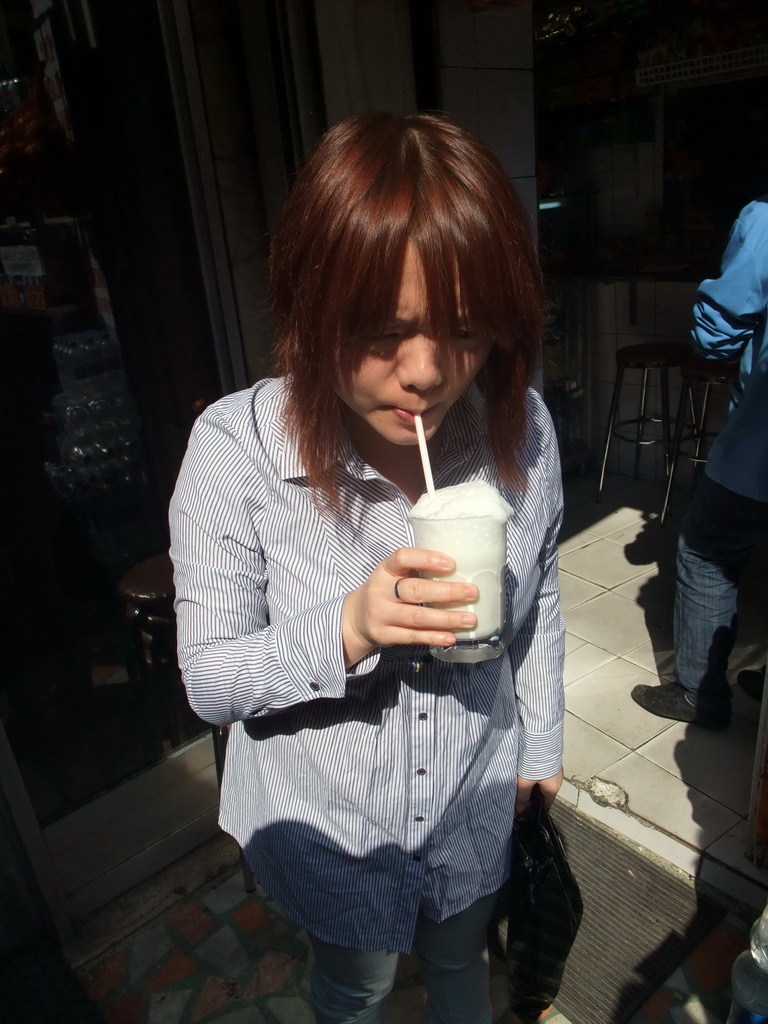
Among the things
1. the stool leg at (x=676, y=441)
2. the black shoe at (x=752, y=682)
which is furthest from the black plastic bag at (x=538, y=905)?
the stool leg at (x=676, y=441)

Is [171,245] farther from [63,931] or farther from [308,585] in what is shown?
[63,931]

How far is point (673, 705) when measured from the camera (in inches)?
131

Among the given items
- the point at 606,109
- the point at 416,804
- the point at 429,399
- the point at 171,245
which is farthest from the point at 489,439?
the point at 606,109

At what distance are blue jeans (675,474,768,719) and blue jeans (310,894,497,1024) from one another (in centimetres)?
184

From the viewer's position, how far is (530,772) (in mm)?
1763

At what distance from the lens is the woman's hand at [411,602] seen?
3.49 feet

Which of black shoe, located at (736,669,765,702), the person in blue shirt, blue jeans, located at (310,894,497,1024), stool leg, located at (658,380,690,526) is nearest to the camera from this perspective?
blue jeans, located at (310,894,497,1024)

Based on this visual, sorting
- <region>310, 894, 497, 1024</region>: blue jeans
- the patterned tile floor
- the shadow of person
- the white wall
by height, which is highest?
the white wall

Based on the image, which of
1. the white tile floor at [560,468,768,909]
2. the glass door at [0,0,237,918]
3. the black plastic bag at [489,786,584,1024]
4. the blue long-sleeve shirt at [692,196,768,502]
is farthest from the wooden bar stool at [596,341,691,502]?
the black plastic bag at [489,786,584,1024]

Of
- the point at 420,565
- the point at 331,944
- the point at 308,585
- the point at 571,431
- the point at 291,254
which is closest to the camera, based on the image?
the point at 420,565

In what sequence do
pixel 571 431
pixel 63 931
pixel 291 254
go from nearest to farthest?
pixel 291 254 → pixel 63 931 → pixel 571 431

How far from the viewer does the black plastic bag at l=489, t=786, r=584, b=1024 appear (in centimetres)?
170

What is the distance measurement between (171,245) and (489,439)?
5.61 ft

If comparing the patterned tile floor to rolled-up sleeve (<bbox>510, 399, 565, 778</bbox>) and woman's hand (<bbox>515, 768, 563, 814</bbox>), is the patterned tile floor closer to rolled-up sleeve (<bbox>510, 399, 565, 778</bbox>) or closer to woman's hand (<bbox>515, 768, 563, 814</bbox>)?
woman's hand (<bbox>515, 768, 563, 814</bbox>)
